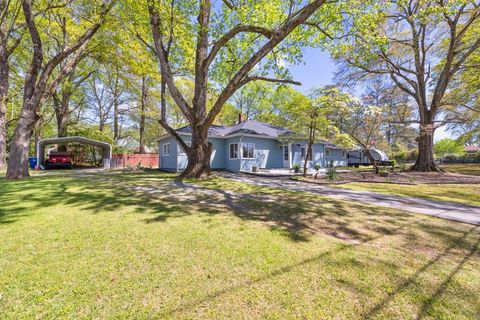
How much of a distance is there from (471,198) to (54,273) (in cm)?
1203

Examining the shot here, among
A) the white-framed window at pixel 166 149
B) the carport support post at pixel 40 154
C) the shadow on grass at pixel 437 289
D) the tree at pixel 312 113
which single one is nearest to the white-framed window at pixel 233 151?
the tree at pixel 312 113

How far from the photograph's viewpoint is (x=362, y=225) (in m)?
4.77

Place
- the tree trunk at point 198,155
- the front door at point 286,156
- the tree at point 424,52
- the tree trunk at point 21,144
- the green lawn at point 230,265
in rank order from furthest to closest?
the front door at point 286,156, the tree at point 424,52, the tree trunk at point 198,155, the tree trunk at point 21,144, the green lawn at point 230,265

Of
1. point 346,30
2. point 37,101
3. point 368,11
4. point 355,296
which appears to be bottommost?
point 355,296

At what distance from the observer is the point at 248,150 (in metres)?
17.5

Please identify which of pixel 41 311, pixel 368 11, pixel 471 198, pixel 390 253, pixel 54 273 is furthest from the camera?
pixel 368 11

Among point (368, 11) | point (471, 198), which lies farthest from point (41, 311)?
point (368, 11)

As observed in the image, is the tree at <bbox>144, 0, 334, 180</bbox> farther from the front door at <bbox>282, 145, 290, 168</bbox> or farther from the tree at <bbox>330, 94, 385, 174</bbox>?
the front door at <bbox>282, 145, 290, 168</bbox>

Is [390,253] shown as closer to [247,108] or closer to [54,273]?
[54,273]

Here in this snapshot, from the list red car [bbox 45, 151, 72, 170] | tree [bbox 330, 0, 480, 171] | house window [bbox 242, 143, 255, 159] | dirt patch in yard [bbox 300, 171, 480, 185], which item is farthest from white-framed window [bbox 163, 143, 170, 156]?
tree [bbox 330, 0, 480, 171]

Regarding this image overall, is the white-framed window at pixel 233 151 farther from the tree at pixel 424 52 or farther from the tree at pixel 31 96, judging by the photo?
the tree at pixel 31 96

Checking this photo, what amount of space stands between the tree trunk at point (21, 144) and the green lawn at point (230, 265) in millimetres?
6900

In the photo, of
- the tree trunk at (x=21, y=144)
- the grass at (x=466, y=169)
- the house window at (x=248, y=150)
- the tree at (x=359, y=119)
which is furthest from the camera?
the grass at (x=466, y=169)

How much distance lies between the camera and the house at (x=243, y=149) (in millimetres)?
16891
